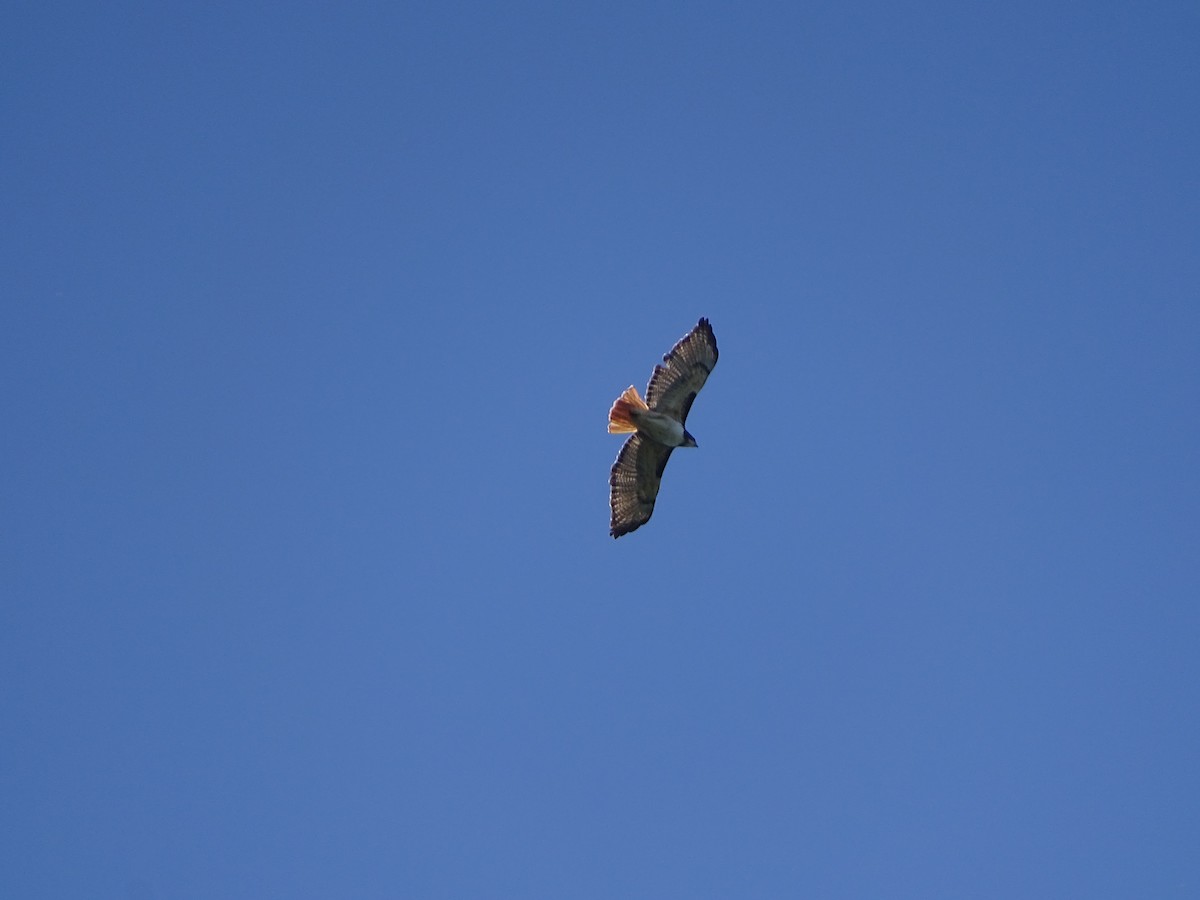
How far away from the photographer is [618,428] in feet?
70.0

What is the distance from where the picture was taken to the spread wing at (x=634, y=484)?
21906 mm

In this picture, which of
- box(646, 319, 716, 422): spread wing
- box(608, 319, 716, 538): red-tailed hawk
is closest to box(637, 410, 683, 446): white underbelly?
box(608, 319, 716, 538): red-tailed hawk

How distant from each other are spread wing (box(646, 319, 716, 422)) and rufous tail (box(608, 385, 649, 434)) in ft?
0.92

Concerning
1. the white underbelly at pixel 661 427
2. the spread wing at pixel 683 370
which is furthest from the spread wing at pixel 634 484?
the spread wing at pixel 683 370

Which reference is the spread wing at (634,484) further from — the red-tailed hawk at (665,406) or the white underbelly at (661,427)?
the white underbelly at (661,427)

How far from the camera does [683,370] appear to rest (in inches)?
829

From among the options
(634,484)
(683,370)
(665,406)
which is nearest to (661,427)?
(665,406)

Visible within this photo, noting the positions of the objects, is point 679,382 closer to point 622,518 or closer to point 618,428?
point 618,428

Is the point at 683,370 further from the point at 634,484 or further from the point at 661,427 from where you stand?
the point at 634,484

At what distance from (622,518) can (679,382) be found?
2.72 metres

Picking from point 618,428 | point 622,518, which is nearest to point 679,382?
point 618,428

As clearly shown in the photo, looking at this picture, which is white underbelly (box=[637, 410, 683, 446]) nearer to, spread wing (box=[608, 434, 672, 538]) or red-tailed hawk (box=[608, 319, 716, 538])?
red-tailed hawk (box=[608, 319, 716, 538])

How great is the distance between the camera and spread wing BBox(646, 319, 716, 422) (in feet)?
68.7

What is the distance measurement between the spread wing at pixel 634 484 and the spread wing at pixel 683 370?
3.34ft
